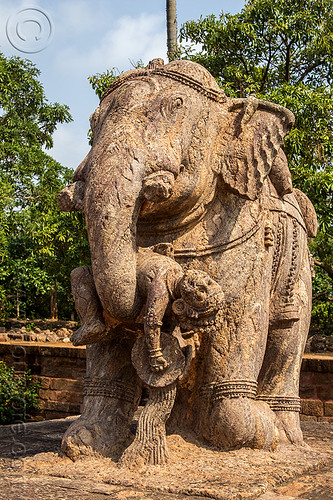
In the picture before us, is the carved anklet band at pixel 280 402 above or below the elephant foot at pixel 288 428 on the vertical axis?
above

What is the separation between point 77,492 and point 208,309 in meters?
0.94

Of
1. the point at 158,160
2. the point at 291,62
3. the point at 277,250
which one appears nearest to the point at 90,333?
the point at 158,160

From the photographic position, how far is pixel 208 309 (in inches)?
116

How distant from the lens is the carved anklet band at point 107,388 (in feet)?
10.8

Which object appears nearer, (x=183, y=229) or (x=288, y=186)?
(x=183, y=229)

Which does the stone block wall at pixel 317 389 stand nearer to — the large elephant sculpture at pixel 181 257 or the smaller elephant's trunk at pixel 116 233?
the large elephant sculpture at pixel 181 257

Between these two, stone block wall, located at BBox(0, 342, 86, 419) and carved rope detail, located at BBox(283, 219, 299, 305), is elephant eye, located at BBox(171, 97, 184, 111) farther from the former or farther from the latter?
stone block wall, located at BBox(0, 342, 86, 419)

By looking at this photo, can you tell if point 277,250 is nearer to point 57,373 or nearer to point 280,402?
point 280,402

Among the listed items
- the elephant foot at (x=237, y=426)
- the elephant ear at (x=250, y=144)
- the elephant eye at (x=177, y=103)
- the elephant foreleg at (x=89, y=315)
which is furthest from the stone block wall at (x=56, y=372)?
the elephant eye at (x=177, y=103)

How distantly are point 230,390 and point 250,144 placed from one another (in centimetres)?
124

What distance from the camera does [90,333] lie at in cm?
311

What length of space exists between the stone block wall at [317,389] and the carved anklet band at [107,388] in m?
3.71

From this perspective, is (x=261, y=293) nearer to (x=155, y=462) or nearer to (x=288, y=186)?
(x=288, y=186)

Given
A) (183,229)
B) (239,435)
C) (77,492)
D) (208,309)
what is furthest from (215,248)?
(77,492)
